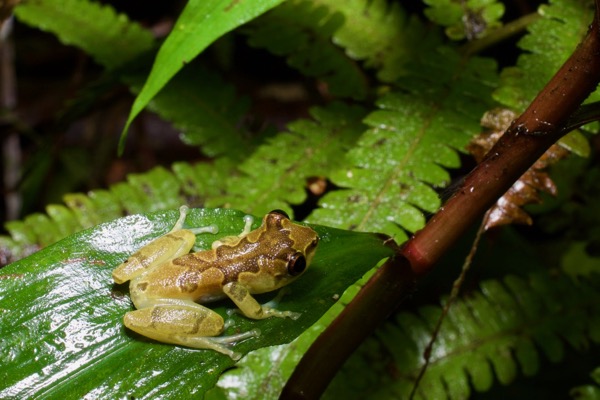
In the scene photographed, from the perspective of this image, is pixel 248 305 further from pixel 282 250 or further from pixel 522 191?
pixel 522 191

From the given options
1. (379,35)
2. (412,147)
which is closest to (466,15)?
(379,35)

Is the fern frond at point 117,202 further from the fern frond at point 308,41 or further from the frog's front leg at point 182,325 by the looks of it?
the frog's front leg at point 182,325

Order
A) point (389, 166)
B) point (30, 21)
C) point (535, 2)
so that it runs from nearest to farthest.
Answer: point (389, 166) → point (30, 21) → point (535, 2)

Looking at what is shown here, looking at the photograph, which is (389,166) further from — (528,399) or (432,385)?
(528,399)

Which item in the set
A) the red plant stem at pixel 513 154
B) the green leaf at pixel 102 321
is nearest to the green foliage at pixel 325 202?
the green leaf at pixel 102 321

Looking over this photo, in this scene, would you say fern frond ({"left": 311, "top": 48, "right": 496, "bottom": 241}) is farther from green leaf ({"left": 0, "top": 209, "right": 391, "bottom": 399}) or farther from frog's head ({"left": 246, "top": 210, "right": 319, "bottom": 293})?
green leaf ({"left": 0, "top": 209, "right": 391, "bottom": 399})

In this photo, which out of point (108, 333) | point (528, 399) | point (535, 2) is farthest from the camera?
point (535, 2)

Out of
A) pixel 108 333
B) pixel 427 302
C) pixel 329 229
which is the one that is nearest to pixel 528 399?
pixel 427 302

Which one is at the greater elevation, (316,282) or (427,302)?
(316,282)
